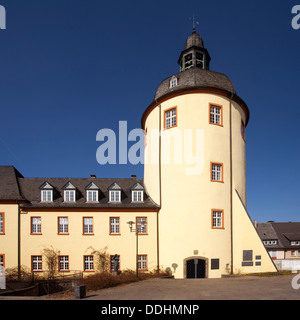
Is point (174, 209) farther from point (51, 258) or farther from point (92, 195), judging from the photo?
point (51, 258)

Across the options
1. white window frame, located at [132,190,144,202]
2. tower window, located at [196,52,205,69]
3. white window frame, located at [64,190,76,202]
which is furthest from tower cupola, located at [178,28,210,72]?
white window frame, located at [64,190,76,202]

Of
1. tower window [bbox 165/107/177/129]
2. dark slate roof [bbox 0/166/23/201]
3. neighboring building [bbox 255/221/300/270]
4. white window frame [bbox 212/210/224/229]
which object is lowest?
neighboring building [bbox 255/221/300/270]

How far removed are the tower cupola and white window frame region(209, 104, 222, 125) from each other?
5148mm

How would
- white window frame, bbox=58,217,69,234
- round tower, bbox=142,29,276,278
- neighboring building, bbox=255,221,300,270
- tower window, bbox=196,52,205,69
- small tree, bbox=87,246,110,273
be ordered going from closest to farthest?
1. round tower, bbox=142,29,276,278
2. small tree, bbox=87,246,110,273
3. white window frame, bbox=58,217,69,234
4. tower window, bbox=196,52,205,69
5. neighboring building, bbox=255,221,300,270

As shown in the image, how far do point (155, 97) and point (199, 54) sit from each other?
588 centimetres

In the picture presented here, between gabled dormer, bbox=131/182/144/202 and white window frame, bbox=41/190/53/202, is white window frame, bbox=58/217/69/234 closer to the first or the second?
white window frame, bbox=41/190/53/202

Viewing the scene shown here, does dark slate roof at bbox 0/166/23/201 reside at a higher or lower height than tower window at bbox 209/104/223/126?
lower

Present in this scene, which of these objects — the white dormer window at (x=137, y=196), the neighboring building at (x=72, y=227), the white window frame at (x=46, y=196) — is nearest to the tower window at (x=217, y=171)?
the neighboring building at (x=72, y=227)

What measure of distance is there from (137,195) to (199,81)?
11.0 m

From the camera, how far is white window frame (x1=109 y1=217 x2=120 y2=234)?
845 inches

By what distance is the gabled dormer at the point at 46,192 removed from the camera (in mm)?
22078

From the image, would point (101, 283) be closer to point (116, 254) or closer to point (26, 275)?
point (116, 254)

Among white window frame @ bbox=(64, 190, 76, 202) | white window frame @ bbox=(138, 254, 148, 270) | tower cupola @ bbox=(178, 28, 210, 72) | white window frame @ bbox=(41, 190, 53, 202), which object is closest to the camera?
white window frame @ bbox=(138, 254, 148, 270)
